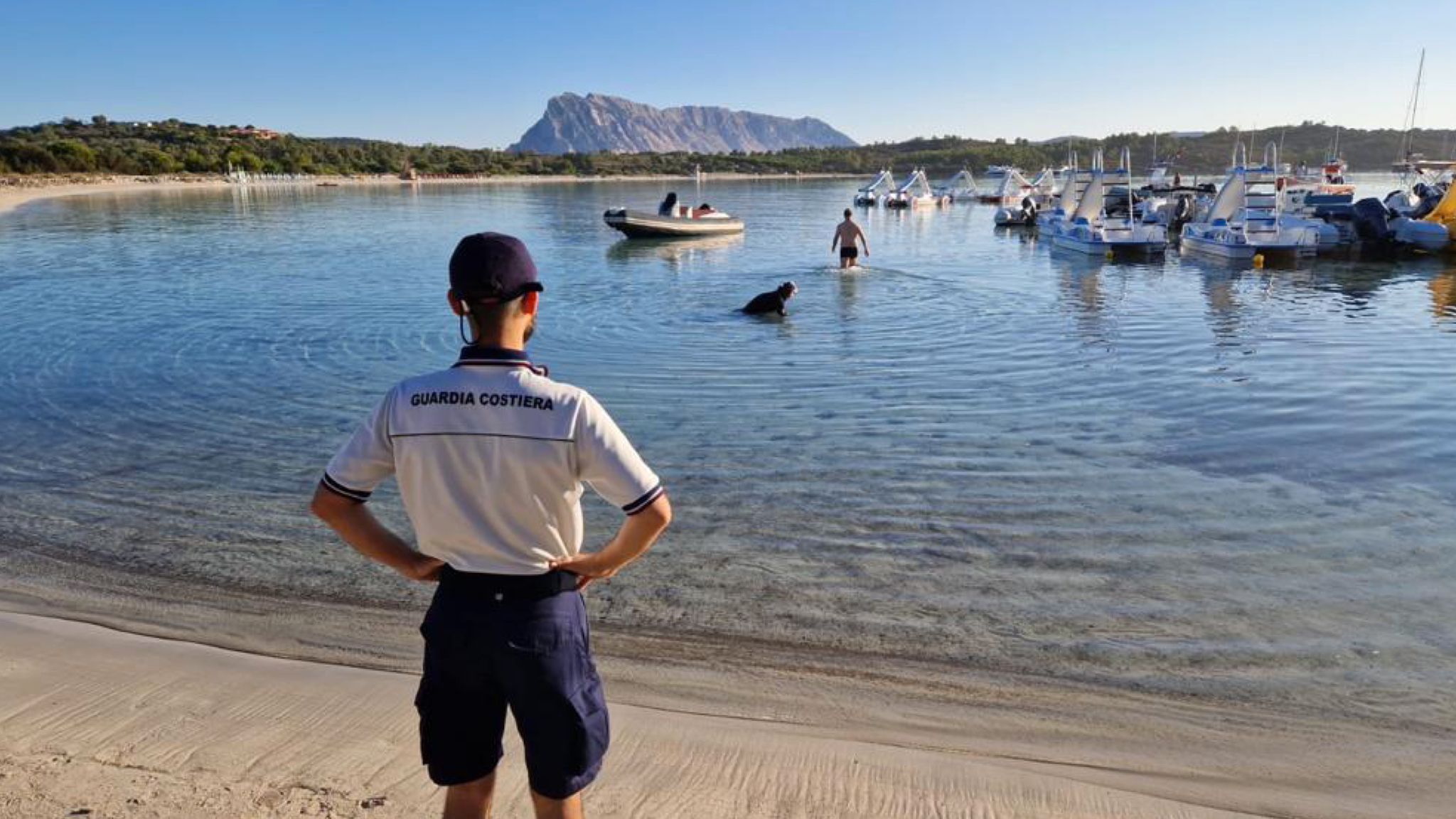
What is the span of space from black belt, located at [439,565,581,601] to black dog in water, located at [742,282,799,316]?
1571cm

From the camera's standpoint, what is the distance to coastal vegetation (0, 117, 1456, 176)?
103125 millimetres

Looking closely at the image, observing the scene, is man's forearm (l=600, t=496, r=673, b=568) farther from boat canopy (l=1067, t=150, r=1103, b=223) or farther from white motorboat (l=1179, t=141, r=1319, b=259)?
boat canopy (l=1067, t=150, r=1103, b=223)

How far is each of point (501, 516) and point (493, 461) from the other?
0.16 metres

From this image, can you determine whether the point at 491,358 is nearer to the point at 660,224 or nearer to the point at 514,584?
the point at 514,584

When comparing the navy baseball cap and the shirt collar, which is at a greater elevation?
the navy baseball cap

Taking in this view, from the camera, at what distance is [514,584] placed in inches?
99.7

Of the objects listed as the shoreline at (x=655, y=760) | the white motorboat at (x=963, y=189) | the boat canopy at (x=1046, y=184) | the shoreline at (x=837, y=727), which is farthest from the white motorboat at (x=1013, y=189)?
the shoreline at (x=655, y=760)

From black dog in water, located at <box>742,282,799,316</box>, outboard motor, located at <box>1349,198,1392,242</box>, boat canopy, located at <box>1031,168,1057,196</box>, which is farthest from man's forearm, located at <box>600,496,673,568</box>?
boat canopy, located at <box>1031,168,1057,196</box>

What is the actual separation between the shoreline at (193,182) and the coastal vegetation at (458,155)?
12.6 ft

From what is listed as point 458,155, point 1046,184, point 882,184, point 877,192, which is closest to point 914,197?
point 877,192

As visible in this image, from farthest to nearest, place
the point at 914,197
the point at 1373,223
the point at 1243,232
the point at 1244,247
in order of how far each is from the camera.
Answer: the point at 914,197
the point at 1373,223
the point at 1243,232
the point at 1244,247

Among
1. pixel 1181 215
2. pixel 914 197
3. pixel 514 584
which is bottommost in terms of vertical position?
pixel 514 584

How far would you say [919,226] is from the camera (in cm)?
5125

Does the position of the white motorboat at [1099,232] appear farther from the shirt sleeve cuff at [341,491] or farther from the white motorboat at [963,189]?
the white motorboat at [963,189]
